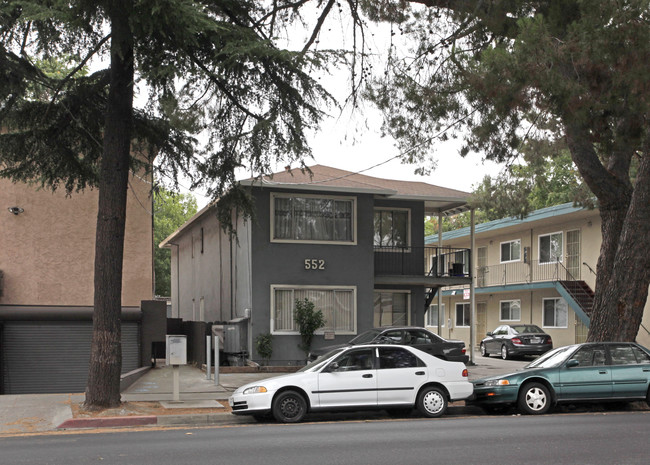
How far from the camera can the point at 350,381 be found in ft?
44.3

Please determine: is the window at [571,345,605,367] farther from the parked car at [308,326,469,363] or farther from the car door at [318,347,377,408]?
the parked car at [308,326,469,363]

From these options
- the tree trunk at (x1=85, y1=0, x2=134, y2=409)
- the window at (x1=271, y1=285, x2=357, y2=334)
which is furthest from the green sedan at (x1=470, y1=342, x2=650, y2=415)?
the window at (x1=271, y1=285, x2=357, y2=334)

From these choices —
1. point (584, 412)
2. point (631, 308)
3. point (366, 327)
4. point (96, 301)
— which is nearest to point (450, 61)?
point (631, 308)

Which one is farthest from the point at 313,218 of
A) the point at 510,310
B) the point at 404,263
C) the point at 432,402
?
the point at 510,310

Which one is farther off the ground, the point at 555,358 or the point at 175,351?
the point at 175,351

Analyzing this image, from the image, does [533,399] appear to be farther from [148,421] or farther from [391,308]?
[391,308]

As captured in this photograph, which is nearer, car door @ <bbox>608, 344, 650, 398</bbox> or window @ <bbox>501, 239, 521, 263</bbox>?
car door @ <bbox>608, 344, 650, 398</bbox>

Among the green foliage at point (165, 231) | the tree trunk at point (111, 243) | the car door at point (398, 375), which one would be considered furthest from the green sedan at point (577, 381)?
the green foliage at point (165, 231)

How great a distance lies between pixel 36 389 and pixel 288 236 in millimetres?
8968

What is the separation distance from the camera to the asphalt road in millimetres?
9250

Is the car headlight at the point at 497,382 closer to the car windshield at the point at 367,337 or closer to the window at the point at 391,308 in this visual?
the car windshield at the point at 367,337

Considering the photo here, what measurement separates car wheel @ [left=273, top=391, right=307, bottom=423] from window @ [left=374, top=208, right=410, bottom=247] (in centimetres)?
1375

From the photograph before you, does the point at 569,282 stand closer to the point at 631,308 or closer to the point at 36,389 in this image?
Result: the point at 631,308

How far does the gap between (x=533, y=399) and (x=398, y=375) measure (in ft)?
8.78
